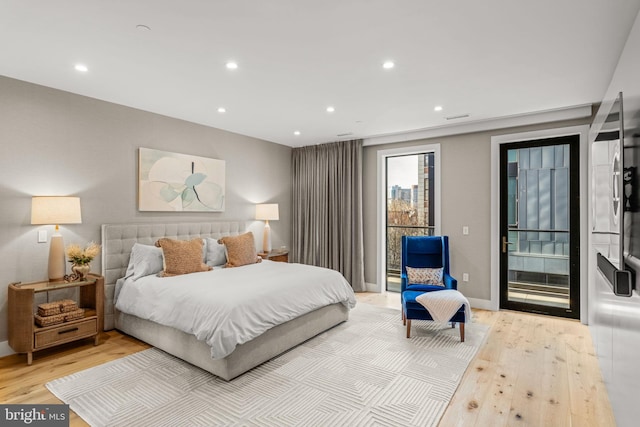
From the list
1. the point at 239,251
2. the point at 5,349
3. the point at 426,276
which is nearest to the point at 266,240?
the point at 239,251

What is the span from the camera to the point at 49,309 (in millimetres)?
3100

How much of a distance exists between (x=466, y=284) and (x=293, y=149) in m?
3.82

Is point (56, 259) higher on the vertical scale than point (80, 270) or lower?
higher

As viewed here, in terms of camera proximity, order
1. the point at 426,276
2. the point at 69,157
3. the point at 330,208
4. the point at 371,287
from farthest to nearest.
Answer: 1. the point at 330,208
2. the point at 371,287
3. the point at 426,276
4. the point at 69,157

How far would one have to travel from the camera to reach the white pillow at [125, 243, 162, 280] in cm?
370

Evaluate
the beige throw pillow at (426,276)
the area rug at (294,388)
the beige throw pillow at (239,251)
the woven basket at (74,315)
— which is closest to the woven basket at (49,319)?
the woven basket at (74,315)

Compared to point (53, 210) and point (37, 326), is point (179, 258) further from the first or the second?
point (37, 326)

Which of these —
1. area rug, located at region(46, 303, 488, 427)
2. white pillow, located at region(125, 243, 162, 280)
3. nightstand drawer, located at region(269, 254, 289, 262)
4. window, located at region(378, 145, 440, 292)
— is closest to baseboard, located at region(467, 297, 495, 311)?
window, located at region(378, 145, 440, 292)

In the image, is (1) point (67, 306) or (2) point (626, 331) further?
(1) point (67, 306)

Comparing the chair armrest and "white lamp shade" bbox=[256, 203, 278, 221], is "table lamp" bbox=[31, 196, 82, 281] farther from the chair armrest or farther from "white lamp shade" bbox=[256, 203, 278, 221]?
the chair armrest

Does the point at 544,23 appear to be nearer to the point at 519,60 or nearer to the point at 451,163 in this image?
the point at 519,60

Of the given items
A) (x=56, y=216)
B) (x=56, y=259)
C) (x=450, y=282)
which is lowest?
(x=450, y=282)

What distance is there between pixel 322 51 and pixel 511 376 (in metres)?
3.07

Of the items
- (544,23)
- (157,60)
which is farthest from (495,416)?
(157,60)
